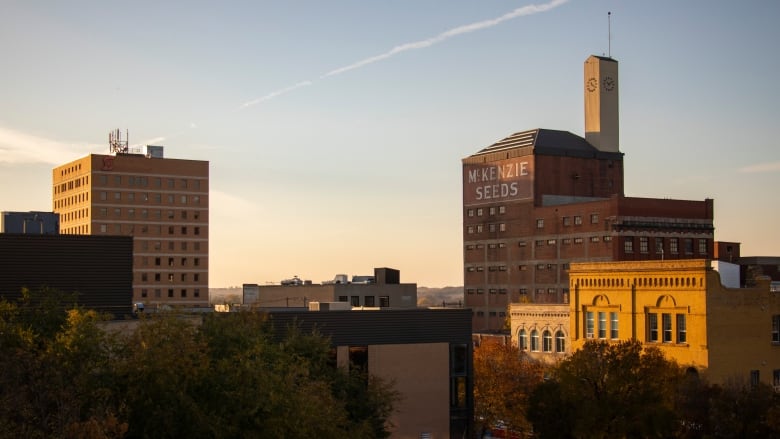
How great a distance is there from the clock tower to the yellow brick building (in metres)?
67.7

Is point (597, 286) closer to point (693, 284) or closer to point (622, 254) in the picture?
point (693, 284)

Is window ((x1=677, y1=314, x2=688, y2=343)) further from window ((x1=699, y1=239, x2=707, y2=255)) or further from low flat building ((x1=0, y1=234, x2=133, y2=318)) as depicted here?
window ((x1=699, y1=239, x2=707, y2=255))

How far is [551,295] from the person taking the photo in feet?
438

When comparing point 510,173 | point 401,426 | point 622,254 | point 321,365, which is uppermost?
point 510,173

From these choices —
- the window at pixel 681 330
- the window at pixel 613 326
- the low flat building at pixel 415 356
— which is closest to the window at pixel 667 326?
the window at pixel 681 330

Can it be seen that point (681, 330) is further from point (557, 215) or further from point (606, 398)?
point (557, 215)

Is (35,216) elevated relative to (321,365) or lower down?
elevated

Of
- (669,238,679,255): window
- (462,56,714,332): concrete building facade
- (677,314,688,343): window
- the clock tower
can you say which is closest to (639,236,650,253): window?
(462,56,714,332): concrete building facade

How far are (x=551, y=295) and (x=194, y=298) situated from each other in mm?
54815

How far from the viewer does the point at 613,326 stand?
8288 centimetres

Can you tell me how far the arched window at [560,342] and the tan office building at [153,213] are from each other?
2761 inches

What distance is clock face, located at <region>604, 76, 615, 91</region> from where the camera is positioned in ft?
483

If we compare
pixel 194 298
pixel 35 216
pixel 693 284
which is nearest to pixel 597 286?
pixel 693 284

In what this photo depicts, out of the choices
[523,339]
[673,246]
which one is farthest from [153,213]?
[673,246]
